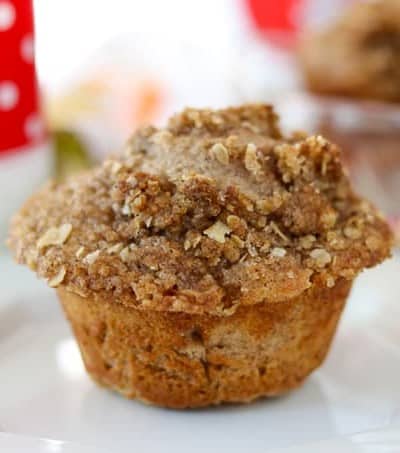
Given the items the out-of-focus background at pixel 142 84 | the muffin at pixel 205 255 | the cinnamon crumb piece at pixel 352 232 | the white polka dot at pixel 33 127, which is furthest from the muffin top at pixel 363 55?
the cinnamon crumb piece at pixel 352 232

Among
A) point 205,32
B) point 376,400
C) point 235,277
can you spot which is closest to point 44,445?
point 235,277

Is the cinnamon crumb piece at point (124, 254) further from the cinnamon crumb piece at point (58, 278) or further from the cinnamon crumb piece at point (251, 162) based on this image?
the cinnamon crumb piece at point (251, 162)

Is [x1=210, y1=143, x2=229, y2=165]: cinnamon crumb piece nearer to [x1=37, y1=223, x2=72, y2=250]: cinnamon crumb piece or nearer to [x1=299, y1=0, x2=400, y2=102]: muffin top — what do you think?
[x1=37, y1=223, x2=72, y2=250]: cinnamon crumb piece

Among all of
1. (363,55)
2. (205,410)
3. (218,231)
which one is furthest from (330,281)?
(363,55)

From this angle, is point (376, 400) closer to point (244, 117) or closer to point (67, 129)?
point (244, 117)

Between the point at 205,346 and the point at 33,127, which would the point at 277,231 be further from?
the point at 33,127

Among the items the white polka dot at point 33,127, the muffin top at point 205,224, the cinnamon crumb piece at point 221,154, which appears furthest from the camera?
the white polka dot at point 33,127
